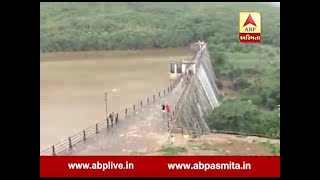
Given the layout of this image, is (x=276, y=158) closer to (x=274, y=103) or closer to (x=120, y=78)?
(x=274, y=103)

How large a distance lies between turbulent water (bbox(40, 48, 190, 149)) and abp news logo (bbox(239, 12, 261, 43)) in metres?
7.84

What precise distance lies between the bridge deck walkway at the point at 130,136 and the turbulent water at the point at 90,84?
305 centimetres

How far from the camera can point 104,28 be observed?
29688 millimetres

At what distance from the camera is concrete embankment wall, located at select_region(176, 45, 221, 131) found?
16.8 m

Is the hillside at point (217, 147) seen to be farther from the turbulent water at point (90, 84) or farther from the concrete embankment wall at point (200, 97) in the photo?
the turbulent water at point (90, 84)

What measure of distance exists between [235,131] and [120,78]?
12.2 m

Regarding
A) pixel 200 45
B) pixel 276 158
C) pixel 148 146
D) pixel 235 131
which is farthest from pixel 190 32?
pixel 276 158

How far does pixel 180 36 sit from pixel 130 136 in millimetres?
20130

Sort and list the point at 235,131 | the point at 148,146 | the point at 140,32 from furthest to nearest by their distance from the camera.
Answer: the point at 140,32 → the point at 235,131 → the point at 148,146

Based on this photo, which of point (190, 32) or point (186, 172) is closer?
point (186, 172)

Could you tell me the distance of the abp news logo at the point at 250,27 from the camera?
1025 centimetres

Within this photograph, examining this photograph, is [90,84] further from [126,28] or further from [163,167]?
[163,167]

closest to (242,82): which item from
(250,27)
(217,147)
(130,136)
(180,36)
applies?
(180,36)

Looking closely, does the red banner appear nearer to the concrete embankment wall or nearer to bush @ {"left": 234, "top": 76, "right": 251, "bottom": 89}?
the concrete embankment wall
